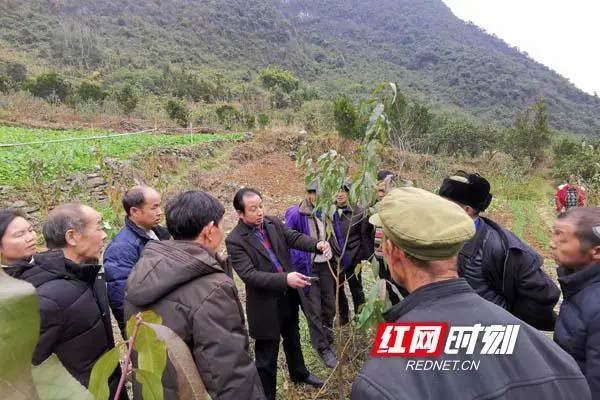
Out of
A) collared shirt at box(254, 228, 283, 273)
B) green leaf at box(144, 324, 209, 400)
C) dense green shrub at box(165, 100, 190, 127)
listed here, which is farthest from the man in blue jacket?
dense green shrub at box(165, 100, 190, 127)

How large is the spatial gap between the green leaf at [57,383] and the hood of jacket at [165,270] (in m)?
1.19

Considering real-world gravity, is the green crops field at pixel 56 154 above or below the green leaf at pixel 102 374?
below

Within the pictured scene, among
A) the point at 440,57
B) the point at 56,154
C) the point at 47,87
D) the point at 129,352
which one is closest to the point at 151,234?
the point at 129,352

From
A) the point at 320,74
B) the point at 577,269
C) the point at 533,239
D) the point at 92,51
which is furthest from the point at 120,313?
the point at 320,74

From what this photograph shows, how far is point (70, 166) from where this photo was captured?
791cm

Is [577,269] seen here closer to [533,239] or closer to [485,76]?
[533,239]

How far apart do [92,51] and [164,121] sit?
83.2 feet

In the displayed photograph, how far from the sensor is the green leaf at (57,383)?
0.32 metres

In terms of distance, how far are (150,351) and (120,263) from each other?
201 cm

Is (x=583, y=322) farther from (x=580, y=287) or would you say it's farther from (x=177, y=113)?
(x=177, y=113)

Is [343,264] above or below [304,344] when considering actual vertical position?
above

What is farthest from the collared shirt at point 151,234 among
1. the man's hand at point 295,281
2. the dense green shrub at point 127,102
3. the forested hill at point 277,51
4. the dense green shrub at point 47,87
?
the forested hill at point 277,51

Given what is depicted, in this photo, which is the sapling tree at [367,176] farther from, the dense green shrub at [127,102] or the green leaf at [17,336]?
the dense green shrub at [127,102]

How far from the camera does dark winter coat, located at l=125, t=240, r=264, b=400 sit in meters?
1.46
